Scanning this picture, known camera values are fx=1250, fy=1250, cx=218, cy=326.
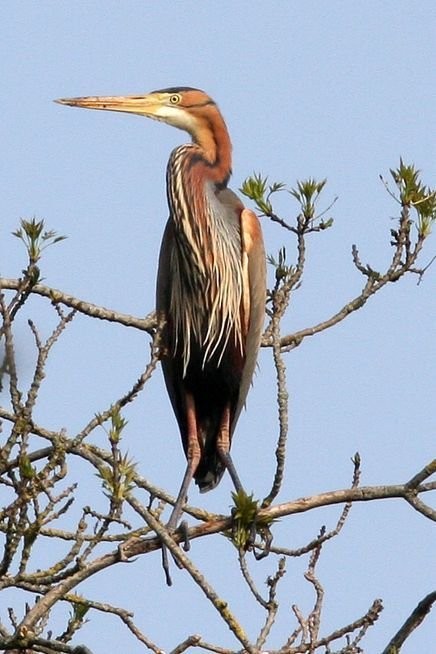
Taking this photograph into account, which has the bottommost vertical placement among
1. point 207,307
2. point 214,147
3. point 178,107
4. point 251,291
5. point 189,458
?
point 189,458

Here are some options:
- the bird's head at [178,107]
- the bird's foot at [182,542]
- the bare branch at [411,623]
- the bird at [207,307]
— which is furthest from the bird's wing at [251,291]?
the bare branch at [411,623]

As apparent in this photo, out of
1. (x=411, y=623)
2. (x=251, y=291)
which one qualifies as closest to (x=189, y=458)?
(x=251, y=291)

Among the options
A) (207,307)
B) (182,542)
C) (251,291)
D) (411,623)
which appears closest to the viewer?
(411,623)

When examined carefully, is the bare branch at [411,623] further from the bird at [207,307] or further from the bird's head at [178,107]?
the bird's head at [178,107]

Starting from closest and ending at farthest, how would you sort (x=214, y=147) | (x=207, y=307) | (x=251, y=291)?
(x=207, y=307) → (x=251, y=291) → (x=214, y=147)

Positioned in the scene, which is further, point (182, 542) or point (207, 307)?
point (207, 307)

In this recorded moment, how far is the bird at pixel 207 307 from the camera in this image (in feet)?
19.1

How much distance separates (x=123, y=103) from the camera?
6.34m

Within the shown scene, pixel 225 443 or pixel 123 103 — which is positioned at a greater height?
pixel 123 103

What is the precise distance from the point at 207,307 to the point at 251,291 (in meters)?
0.27

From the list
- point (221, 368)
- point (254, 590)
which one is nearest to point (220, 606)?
point (254, 590)

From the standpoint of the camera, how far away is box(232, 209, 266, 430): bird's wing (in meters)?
5.87

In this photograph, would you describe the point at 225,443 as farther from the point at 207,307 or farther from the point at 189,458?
the point at 207,307

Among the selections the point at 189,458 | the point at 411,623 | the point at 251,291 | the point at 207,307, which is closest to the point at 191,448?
the point at 189,458
